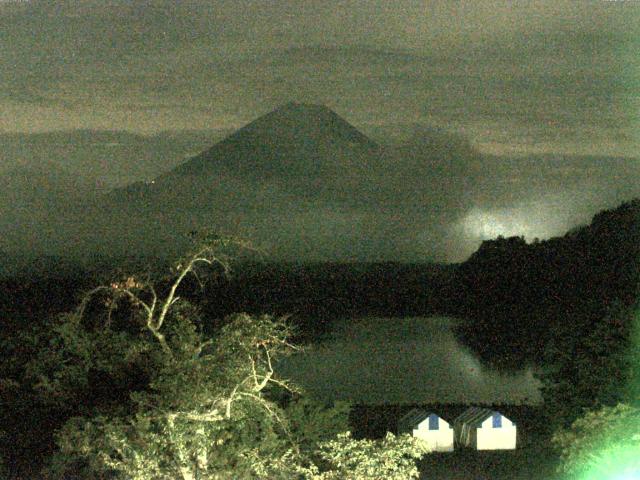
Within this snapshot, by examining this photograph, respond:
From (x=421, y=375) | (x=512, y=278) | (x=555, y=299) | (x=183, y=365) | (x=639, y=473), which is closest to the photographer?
(x=639, y=473)

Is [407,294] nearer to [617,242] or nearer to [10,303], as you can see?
[617,242]

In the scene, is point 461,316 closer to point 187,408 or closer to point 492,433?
point 492,433

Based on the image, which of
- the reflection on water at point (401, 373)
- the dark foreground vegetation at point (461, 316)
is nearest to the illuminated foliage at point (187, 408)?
the dark foreground vegetation at point (461, 316)

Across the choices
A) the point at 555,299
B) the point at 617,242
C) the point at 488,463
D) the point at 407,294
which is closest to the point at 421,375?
the point at 617,242

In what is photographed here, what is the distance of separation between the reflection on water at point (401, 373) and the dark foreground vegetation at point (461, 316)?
95cm

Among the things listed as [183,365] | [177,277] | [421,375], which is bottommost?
[421,375]

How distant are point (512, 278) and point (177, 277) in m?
31.8

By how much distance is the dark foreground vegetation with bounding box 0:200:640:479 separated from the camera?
33.2ft

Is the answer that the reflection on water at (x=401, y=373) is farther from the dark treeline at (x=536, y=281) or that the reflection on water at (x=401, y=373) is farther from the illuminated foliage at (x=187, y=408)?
the illuminated foliage at (x=187, y=408)

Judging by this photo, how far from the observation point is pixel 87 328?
453 inches

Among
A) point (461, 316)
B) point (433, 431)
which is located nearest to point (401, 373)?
point (433, 431)

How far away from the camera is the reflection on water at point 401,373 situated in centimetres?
2102

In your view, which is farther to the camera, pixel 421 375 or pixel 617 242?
pixel 617 242

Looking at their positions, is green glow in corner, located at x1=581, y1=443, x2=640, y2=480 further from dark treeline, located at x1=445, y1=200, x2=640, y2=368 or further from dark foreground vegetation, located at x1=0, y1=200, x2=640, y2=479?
dark treeline, located at x1=445, y1=200, x2=640, y2=368
